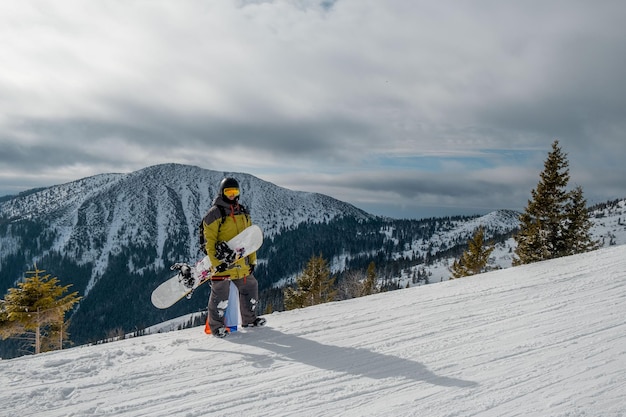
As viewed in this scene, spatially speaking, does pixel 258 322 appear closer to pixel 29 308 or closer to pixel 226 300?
pixel 226 300

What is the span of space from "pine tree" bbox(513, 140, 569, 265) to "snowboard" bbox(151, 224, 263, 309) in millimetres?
21844

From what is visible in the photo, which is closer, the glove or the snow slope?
the snow slope

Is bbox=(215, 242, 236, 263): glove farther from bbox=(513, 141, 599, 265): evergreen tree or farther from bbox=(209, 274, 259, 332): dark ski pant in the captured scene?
bbox=(513, 141, 599, 265): evergreen tree

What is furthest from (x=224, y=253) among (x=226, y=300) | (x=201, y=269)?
(x=201, y=269)

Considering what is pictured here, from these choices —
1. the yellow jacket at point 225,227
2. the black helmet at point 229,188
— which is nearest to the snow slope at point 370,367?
the yellow jacket at point 225,227

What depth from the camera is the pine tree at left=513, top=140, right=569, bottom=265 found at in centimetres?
2277

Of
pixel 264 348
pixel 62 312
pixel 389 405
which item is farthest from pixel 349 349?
pixel 62 312

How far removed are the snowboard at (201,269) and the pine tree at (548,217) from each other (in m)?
21.8

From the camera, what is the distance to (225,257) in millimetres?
6285

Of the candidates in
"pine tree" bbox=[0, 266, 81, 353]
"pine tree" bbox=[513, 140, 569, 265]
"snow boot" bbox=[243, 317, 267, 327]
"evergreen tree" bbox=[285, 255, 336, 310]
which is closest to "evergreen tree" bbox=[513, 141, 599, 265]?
"pine tree" bbox=[513, 140, 569, 265]

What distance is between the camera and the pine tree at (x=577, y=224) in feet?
74.8

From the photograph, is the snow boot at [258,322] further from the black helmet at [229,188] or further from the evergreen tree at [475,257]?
the evergreen tree at [475,257]

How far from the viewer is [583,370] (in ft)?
13.2

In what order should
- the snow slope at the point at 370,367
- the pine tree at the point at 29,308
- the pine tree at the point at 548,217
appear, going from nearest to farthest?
the snow slope at the point at 370,367, the pine tree at the point at 29,308, the pine tree at the point at 548,217
